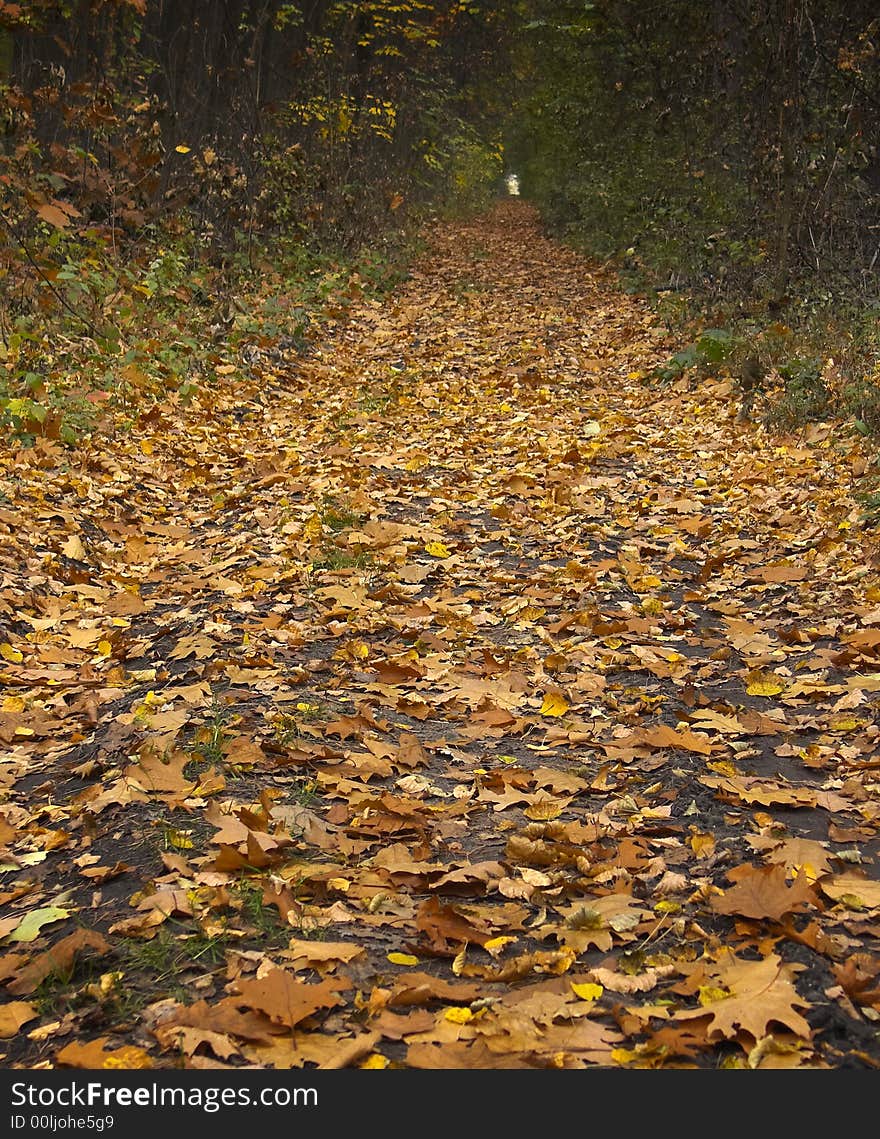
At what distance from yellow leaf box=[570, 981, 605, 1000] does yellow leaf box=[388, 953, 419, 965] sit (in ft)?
1.27

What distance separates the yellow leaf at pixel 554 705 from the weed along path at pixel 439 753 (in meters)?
0.04

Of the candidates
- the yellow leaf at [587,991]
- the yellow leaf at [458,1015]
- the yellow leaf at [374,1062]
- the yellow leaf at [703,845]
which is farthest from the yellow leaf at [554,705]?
the yellow leaf at [374,1062]

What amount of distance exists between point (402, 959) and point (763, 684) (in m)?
2.21

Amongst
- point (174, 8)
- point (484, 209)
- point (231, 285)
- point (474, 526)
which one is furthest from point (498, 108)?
point (474, 526)

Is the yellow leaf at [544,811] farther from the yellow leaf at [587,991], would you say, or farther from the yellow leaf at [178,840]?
the yellow leaf at [178,840]

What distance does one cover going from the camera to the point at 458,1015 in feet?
7.58

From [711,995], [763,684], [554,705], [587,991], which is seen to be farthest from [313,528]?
[711,995]

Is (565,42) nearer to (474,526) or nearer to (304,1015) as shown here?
(474,526)

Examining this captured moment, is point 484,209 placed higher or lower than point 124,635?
higher

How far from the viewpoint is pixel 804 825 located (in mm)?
3197

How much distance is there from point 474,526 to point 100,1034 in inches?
177

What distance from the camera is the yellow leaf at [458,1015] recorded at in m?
2.30

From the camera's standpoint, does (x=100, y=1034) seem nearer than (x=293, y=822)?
Yes

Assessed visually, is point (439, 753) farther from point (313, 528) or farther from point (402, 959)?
point (313, 528)
